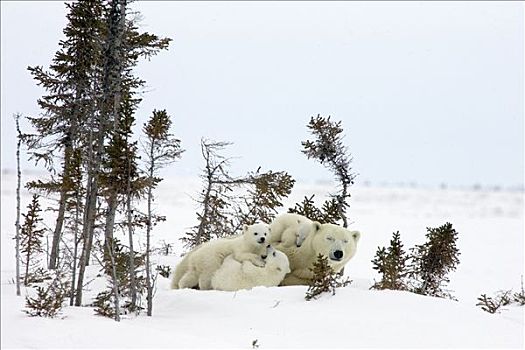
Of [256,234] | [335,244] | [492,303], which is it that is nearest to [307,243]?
[335,244]

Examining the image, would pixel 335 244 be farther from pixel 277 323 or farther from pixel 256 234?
pixel 277 323

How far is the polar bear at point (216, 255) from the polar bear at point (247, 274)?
117 millimetres

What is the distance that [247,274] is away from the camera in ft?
39.4

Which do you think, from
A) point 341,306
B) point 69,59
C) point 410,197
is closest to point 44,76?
point 69,59

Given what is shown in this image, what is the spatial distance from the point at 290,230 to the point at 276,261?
3.87 feet

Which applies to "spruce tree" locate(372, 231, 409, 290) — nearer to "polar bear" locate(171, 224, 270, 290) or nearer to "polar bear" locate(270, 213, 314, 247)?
"polar bear" locate(270, 213, 314, 247)

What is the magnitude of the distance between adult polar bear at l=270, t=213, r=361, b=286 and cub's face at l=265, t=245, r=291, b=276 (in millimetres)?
477

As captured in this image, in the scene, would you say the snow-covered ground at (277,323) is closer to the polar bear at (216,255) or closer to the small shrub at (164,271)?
the polar bear at (216,255)

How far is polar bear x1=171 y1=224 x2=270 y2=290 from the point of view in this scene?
12.2 metres

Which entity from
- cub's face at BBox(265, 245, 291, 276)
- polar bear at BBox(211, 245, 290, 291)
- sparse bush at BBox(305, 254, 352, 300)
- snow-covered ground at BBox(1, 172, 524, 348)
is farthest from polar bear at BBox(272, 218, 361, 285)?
sparse bush at BBox(305, 254, 352, 300)

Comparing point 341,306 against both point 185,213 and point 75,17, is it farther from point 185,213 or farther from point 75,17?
point 185,213

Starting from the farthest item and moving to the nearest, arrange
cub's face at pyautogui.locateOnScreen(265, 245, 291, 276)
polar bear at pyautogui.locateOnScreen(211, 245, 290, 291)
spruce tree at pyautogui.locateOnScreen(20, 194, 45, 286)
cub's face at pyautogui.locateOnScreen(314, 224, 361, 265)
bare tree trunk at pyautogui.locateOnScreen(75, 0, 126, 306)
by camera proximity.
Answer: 1. spruce tree at pyautogui.locateOnScreen(20, 194, 45, 286)
2. cub's face at pyautogui.locateOnScreen(314, 224, 361, 265)
3. cub's face at pyautogui.locateOnScreen(265, 245, 291, 276)
4. polar bear at pyautogui.locateOnScreen(211, 245, 290, 291)
5. bare tree trunk at pyautogui.locateOnScreen(75, 0, 126, 306)

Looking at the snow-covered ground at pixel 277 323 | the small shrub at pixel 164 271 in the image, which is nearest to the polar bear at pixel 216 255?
the snow-covered ground at pixel 277 323

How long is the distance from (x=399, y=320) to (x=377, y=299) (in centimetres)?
89
